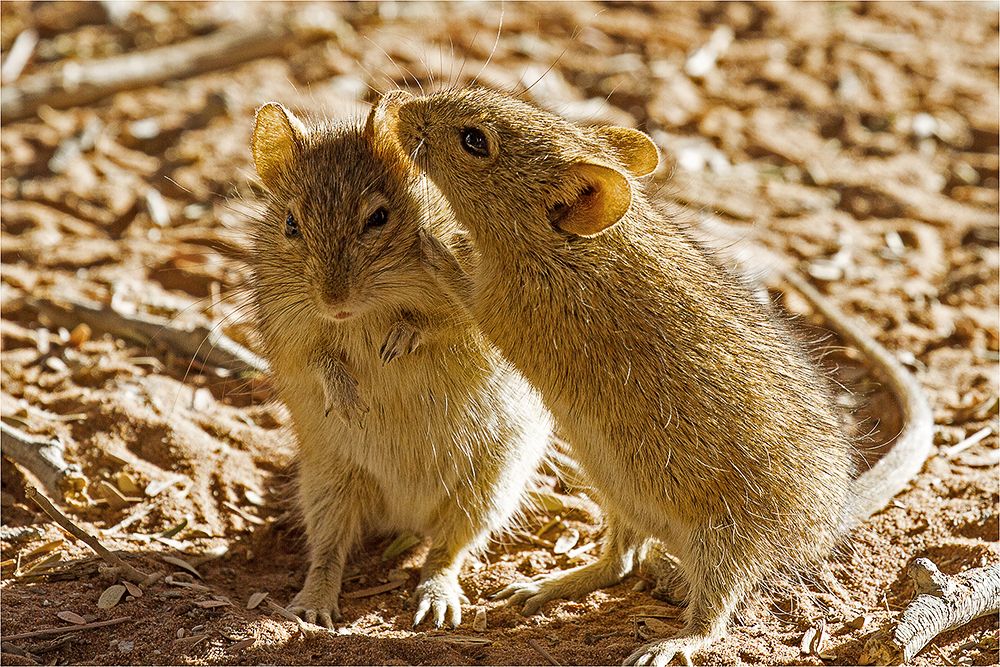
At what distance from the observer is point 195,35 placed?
955 cm

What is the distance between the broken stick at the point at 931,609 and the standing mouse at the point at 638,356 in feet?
1.46

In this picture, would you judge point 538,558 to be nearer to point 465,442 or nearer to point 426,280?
point 465,442

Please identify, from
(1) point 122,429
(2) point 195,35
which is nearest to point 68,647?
(1) point 122,429

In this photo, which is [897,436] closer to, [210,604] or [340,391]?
[340,391]

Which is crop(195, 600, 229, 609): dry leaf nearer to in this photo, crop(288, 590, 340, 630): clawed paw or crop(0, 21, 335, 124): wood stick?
crop(288, 590, 340, 630): clawed paw

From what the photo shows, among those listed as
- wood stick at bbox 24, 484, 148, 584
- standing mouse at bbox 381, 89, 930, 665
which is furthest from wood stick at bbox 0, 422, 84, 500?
standing mouse at bbox 381, 89, 930, 665

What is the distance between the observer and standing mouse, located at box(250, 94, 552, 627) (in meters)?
4.39

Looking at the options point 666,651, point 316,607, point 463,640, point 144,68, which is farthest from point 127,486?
Result: point 144,68

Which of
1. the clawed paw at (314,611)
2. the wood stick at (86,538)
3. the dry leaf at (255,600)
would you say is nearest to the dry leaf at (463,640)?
the clawed paw at (314,611)

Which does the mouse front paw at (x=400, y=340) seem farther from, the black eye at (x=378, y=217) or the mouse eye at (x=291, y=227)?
the mouse eye at (x=291, y=227)

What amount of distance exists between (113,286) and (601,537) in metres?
3.70

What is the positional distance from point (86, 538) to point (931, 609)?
140 inches

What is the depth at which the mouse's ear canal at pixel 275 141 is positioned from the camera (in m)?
Answer: 4.67

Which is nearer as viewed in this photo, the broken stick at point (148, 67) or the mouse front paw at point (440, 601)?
the mouse front paw at point (440, 601)
